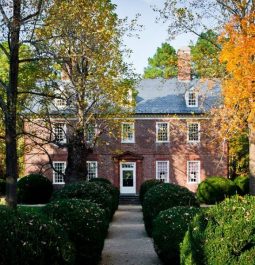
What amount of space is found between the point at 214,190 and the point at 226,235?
25121 mm

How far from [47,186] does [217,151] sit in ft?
42.9

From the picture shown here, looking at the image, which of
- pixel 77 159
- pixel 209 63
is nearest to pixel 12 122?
pixel 77 159

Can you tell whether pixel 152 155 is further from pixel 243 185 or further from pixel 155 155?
pixel 243 185

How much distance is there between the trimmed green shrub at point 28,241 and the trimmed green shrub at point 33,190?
24.0 m

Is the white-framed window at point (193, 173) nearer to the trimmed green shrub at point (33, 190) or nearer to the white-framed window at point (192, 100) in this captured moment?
the white-framed window at point (192, 100)

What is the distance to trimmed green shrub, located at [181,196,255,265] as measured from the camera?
22.3 feet

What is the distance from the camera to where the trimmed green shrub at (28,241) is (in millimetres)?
7441

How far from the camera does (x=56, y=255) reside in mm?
7934

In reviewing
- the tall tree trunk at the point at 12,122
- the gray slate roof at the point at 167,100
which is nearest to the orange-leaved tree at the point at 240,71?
the tall tree trunk at the point at 12,122

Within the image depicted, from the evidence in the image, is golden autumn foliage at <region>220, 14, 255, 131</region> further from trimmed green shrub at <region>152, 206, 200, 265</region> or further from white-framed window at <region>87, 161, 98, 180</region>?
white-framed window at <region>87, 161, 98, 180</region>

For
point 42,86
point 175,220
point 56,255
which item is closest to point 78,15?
point 42,86

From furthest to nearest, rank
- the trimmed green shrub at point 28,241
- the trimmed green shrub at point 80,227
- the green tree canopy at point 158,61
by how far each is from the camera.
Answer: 1. the green tree canopy at point 158,61
2. the trimmed green shrub at point 80,227
3. the trimmed green shrub at point 28,241

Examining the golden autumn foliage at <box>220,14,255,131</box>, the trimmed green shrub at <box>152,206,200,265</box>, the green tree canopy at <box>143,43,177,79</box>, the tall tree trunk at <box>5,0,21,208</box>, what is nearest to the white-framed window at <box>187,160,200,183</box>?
the golden autumn foliage at <box>220,14,255,131</box>

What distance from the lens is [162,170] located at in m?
36.6
